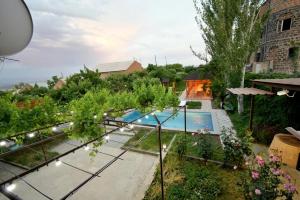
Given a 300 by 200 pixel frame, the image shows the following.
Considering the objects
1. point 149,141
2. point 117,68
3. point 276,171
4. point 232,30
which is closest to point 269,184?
point 276,171

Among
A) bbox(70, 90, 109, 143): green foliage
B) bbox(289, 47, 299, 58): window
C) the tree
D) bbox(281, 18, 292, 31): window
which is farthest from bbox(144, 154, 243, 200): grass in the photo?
bbox(281, 18, 292, 31): window

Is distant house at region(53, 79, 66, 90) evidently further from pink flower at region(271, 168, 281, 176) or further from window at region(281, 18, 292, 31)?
window at region(281, 18, 292, 31)

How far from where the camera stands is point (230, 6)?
11.7m

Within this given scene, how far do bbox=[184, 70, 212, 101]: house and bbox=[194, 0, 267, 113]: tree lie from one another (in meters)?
7.20

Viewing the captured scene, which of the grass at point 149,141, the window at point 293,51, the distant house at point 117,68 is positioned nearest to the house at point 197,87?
the window at point 293,51

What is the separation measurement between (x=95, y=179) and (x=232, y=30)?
12832 mm

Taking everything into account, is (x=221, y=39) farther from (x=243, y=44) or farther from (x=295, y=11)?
(x=295, y=11)

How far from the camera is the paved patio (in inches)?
229

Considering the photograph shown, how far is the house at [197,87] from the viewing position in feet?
70.0

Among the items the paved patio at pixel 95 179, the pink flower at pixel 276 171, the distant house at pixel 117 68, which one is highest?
the distant house at pixel 117 68

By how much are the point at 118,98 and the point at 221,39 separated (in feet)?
29.1

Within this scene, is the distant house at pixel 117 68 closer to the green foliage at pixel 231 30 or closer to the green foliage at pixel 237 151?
the green foliage at pixel 231 30

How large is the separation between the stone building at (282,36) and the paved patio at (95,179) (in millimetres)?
17639

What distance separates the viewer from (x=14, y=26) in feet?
12.2
